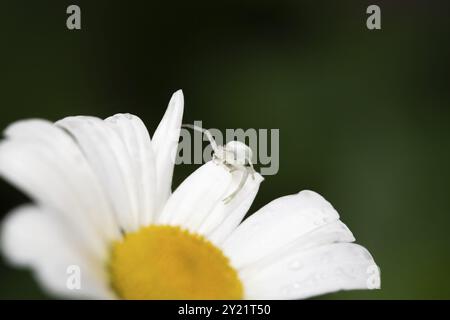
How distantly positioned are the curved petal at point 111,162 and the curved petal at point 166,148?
0.25 feet

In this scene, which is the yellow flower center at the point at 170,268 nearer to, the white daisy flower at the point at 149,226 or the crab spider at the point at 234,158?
the white daisy flower at the point at 149,226

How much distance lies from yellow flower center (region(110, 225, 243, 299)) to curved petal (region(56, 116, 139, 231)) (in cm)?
4

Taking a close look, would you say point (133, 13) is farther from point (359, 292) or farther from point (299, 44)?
point (359, 292)

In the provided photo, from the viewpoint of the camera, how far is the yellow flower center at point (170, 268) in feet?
3.12

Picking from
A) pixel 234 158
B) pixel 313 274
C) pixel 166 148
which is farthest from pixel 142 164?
pixel 313 274

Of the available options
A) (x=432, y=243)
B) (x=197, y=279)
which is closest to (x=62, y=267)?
(x=197, y=279)

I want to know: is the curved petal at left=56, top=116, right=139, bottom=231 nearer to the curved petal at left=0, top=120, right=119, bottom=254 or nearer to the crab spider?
the curved petal at left=0, top=120, right=119, bottom=254

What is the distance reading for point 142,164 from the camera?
1137 mm

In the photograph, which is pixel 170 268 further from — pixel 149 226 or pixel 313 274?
pixel 313 274

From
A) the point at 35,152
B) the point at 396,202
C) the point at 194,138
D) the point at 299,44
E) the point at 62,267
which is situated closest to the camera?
the point at 62,267

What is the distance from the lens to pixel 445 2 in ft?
7.33

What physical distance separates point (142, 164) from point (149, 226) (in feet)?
0.32

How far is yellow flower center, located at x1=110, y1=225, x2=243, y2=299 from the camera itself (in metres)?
0.95

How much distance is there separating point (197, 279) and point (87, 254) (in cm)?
18
